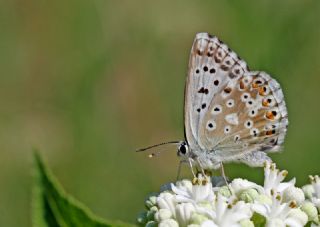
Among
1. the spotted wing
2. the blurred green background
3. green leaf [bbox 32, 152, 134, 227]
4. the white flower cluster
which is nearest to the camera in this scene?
the white flower cluster

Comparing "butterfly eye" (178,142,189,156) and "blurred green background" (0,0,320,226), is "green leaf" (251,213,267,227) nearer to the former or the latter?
"butterfly eye" (178,142,189,156)

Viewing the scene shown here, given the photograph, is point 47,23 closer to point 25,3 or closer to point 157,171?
point 25,3

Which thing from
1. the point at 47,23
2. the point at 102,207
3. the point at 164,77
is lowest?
the point at 102,207

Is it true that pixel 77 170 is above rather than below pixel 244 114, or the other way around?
below

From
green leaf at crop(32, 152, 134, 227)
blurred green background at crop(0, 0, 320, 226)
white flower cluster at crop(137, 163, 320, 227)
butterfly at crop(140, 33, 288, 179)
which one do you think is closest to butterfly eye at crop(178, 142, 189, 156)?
butterfly at crop(140, 33, 288, 179)

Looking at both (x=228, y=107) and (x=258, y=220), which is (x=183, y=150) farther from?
(x=258, y=220)

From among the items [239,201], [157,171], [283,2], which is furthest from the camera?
[283,2]

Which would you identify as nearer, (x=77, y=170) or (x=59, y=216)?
(x=59, y=216)

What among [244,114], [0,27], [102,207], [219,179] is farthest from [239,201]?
[0,27]
